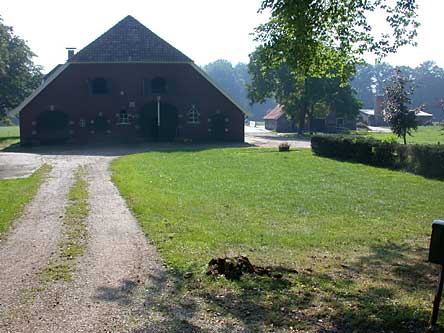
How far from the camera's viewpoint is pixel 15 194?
53.3 feet

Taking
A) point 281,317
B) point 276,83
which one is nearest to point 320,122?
point 276,83

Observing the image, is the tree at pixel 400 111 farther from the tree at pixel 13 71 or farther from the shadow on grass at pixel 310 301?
the tree at pixel 13 71

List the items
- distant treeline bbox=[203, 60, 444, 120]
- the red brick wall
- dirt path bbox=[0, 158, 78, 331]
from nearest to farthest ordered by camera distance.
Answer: dirt path bbox=[0, 158, 78, 331]
the red brick wall
distant treeline bbox=[203, 60, 444, 120]

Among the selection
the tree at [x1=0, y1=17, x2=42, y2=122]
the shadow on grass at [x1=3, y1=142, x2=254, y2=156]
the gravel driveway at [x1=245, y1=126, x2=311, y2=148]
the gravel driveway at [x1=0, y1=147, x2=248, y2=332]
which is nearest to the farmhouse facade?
the shadow on grass at [x1=3, y1=142, x2=254, y2=156]

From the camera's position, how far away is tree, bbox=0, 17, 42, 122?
54.4 m

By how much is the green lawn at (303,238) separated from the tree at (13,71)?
3798 cm

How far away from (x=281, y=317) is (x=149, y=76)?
40459 mm

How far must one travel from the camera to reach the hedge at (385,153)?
2238 centimetres

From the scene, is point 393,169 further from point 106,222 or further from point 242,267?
point 242,267

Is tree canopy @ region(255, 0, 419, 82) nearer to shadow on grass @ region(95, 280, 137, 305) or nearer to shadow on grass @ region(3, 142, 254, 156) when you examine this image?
shadow on grass @ region(95, 280, 137, 305)

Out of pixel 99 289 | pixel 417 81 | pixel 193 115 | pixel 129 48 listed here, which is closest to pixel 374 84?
pixel 417 81

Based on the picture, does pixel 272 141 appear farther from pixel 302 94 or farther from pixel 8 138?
pixel 8 138

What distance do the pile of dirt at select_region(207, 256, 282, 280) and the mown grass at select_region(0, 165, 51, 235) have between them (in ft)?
18.0


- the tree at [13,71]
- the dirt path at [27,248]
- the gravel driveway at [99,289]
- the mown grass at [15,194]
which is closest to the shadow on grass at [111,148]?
the mown grass at [15,194]
